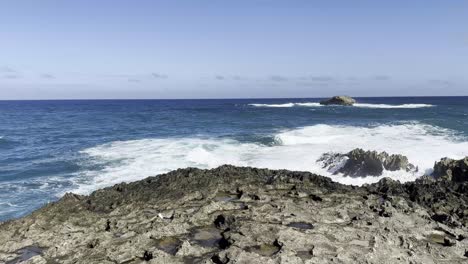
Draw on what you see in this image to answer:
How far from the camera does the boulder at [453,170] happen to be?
46.9 ft

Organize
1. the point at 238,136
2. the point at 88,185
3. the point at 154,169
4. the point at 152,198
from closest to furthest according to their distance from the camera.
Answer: the point at 152,198 → the point at 88,185 → the point at 154,169 → the point at 238,136

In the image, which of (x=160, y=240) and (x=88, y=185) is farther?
(x=88, y=185)

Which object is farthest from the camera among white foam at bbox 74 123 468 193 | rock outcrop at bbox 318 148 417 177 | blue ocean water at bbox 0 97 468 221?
white foam at bbox 74 123 468 193

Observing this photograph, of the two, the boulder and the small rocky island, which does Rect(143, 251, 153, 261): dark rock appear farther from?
the boulder

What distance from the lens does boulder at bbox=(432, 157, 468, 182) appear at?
14.3 metres

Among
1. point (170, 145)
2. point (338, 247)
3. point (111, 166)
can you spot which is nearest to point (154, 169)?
point (111, 166)

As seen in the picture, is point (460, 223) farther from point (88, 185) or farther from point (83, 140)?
point (83, 140)

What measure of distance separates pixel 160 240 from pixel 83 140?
27.6m

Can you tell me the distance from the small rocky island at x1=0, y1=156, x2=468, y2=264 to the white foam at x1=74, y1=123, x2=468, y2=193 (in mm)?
7536

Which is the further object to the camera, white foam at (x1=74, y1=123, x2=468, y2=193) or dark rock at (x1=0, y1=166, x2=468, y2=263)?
white foam at (x1=74, y1=123, x2=468, y2=193)

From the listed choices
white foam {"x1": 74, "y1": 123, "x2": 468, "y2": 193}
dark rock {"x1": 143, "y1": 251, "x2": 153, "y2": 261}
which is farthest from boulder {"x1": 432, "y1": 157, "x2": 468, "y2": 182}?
dark rock {"x1": 143, "y1": 251, "x2": 153, "y2": 261}

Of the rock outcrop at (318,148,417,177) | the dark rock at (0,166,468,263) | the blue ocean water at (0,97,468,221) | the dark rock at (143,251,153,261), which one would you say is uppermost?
the dark rock at (0,166,468,263)

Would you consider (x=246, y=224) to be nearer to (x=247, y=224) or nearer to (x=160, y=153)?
(x=247, y=224)

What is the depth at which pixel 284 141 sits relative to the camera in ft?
97.3
